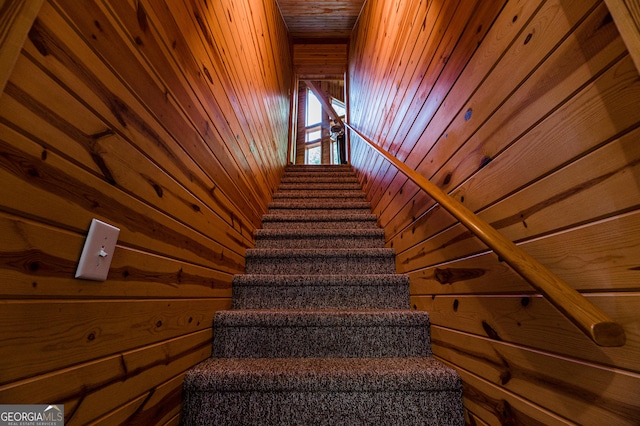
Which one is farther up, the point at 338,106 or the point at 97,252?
the point at 338,106

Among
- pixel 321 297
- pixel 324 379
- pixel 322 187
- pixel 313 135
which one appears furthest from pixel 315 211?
pixel 313 135

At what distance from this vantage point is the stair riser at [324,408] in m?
1.02

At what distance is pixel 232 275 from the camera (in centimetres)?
162

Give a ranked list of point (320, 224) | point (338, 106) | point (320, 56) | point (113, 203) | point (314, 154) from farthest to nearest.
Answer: point (314, 154) → point (338, 106) → point (320, 56) → point (320, 224) → point (113, 203)

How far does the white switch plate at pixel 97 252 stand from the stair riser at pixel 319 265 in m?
1.19

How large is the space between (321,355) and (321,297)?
1.19 ft

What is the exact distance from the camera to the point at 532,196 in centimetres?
77

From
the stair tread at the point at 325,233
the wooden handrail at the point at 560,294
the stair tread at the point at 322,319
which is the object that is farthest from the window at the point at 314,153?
the wooden handrail at the point at 560,294

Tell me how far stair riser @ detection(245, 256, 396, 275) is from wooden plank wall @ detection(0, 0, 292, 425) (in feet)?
1.35

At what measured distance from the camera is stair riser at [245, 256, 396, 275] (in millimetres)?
1838

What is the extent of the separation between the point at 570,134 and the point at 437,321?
3.03ft

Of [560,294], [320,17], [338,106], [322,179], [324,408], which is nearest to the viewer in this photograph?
[560,294]

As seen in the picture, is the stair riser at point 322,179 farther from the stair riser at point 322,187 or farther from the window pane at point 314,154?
the window pane at point 314,154

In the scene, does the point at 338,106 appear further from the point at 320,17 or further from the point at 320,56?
the point at 320,17
